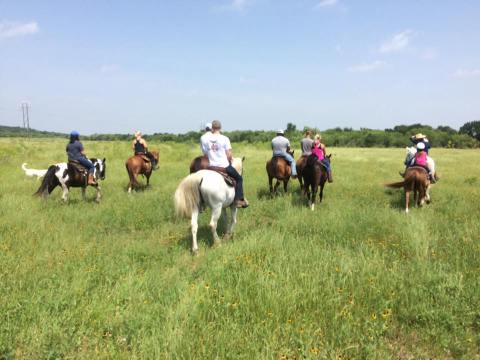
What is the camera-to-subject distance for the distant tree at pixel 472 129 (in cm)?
7450

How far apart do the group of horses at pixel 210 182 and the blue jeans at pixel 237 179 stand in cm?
15

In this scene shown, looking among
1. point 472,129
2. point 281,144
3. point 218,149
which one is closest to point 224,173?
point 218,149

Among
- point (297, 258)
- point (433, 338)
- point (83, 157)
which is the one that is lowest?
point (433, 338)

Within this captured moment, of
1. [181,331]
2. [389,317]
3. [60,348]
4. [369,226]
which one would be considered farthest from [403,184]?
[60,348]

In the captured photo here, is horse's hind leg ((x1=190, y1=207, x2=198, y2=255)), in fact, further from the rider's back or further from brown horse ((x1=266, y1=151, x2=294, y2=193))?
the rider's back

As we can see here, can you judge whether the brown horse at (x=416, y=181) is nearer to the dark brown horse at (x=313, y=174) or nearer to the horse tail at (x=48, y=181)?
the dark brown horse at (x=313, y=174)

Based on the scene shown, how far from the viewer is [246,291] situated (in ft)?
13.8

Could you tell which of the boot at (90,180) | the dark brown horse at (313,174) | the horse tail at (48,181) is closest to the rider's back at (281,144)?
the dark brown horse at (313,174)

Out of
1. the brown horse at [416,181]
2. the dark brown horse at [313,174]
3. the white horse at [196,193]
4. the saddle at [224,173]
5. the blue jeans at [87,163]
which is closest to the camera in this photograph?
the white horse at [196,193]

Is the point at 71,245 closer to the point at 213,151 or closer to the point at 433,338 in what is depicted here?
the point at 213,151

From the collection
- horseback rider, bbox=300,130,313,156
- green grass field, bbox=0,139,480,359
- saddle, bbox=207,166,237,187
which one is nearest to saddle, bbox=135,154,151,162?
green grass field, bbox=0,139,480,359

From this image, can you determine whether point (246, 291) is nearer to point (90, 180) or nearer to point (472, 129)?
point (90, 180)

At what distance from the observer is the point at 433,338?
3.57 m

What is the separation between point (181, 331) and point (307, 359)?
4.38 feet
